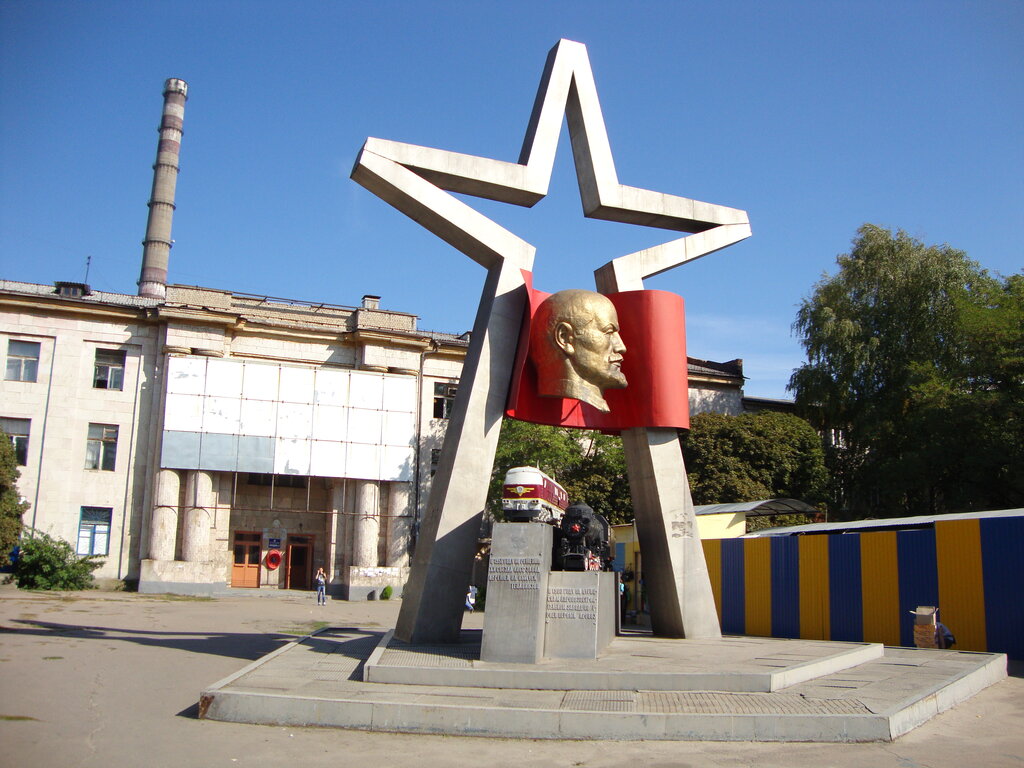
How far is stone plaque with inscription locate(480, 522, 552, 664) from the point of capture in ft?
41.3

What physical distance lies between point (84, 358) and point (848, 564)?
33618 mm

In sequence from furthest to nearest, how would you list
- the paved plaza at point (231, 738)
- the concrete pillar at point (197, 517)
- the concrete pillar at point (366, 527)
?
the concrete pillar at point (366, 527) < the concrete pillar at point (197, 517) < the paved plaza at point (231, 738)

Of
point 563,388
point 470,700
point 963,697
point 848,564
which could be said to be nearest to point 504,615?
point 470,700

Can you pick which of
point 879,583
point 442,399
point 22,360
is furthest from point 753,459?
point 22,360

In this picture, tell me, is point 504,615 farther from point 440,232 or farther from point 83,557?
point 83,557

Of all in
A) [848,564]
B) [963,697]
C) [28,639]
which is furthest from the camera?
[848,564]

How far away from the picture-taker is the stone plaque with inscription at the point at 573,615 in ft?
42.8

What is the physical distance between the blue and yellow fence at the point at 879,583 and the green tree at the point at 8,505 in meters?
25.7

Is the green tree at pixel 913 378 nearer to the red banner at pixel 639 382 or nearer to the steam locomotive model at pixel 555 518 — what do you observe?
the red banner at pixel 639 382

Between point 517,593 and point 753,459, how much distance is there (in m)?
30.1

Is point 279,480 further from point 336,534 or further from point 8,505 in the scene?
point 8,505

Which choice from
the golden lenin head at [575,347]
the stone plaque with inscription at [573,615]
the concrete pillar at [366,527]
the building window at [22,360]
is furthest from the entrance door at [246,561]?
the stone plaque with inscription at [573,615]

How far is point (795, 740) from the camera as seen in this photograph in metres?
9.34

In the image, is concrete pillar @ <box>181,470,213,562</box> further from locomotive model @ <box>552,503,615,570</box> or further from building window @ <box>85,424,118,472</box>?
locomotive model @ <box>552,503,615,570</box>
